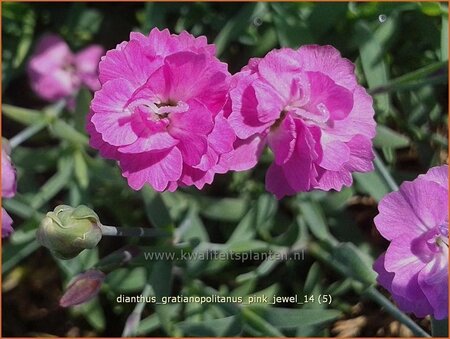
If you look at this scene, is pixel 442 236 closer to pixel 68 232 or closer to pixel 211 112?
pixel 211 112

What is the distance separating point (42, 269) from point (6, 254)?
18cm

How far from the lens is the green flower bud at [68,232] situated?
945mm

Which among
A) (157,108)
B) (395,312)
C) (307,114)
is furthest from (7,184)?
(395,312)

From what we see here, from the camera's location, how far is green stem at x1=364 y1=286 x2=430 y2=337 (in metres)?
1.23

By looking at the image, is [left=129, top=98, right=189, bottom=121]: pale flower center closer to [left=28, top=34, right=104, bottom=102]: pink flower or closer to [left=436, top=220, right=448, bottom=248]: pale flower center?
[left=436, top=220, right=448, bottom=248]: pale flower center

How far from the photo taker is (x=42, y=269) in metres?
1.71

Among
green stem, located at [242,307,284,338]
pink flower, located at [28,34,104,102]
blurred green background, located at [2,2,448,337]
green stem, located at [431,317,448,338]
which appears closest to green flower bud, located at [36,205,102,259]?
blurred green background, located at [2,2,448,337]

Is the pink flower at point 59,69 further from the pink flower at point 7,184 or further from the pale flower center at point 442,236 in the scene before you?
the pale flower center at point 442,236

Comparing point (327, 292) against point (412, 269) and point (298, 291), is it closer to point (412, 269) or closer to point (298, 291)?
point (298, 291)

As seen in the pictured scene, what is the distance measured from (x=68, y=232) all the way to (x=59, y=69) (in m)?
0.86

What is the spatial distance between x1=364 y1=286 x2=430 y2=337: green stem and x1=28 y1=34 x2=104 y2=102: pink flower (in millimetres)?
831

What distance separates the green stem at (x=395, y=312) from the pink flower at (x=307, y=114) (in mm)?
350

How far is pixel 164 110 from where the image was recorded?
3.10 feet

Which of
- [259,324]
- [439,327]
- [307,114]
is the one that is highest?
[307,114]
